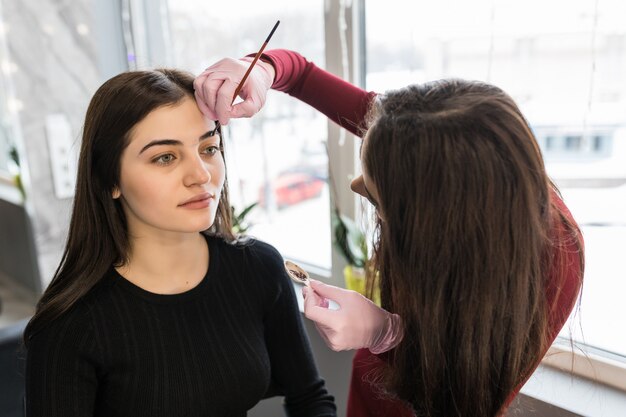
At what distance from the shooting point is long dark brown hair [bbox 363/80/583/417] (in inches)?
29.3

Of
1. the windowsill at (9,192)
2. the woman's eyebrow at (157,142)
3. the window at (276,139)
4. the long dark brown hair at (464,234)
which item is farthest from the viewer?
the windowsill at (9,192)

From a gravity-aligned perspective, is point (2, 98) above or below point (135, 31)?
below

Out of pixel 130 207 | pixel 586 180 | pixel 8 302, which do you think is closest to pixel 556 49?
pixel 586 180

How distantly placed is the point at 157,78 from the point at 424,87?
50cm

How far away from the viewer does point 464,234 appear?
2.52ft

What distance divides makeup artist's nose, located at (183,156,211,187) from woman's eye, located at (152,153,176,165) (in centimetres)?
3

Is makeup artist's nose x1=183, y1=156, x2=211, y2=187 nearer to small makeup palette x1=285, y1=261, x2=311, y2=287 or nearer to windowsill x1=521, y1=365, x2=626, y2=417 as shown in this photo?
small makeup palette x1=285, y1=261, x2=311, y2=287

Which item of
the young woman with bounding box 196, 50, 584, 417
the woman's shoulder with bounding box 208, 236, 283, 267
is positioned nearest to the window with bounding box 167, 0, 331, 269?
the woman's shoulder with bounding box 208, 236, 283, 267

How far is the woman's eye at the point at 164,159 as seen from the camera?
1014mm

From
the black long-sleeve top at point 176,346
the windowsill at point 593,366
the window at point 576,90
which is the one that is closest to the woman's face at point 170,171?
the black long-sleeve top at point 176,346

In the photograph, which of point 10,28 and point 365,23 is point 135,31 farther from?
point 365,23

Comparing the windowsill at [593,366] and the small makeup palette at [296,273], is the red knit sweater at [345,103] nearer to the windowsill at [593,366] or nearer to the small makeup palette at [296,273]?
the small makeup palette at [296,273]

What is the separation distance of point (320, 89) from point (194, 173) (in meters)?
0.32

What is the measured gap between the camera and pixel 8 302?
3174 mm
